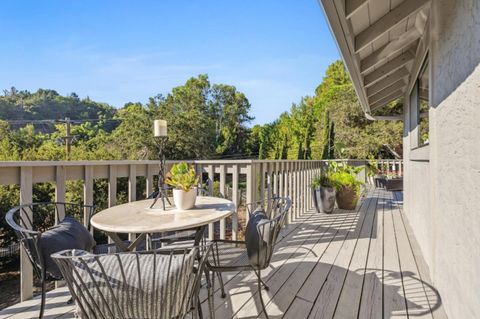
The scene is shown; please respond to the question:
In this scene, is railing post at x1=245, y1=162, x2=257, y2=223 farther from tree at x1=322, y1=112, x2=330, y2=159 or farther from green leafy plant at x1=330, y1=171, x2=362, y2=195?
tree at x1=322, y1=112, x2=330, y2=159

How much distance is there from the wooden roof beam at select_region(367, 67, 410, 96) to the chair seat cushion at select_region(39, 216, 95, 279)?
5139 millimetres

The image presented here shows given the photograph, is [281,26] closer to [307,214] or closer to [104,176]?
[307,214]

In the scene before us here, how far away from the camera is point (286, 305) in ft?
6.93

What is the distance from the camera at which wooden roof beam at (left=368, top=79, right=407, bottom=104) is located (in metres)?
5.64

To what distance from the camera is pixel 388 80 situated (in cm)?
539

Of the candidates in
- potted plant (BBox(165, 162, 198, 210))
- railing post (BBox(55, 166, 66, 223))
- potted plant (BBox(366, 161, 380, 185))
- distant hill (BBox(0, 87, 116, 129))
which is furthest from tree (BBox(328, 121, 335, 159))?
distant hill (BBox(0, 87, 116, 129))

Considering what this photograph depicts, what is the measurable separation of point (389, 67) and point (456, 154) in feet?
11.0

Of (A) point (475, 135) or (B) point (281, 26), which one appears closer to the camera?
(A) point (475, 135)

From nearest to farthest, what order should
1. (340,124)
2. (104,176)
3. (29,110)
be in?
(104,176) → (340,124) → (29,110)

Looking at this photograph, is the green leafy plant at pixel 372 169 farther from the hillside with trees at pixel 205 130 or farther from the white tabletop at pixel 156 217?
the white tabletop at pixel 156 217

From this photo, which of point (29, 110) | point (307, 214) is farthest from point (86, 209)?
point (29, 110)

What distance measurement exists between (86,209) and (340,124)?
15.9m

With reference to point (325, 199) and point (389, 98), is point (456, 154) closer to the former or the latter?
point (325, 199)

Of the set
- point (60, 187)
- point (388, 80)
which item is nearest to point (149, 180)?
point (60, 187)
